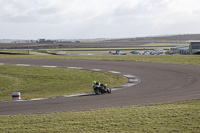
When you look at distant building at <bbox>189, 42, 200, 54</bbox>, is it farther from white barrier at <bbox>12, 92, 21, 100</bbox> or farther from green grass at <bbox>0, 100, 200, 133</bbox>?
green grass at <bbox>0, 100, 200, 133</bbox>

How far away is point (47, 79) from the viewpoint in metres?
31.8

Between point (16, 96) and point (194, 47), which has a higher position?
point (194, 47)

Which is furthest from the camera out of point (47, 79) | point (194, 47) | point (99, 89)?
point (194, 47)

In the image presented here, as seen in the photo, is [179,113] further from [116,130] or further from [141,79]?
[141,79]

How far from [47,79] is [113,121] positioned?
66.1ft

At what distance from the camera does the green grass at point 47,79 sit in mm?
27250

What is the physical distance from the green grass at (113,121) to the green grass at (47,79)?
11.4 m

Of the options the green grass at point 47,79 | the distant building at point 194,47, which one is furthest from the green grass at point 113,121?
the distant building at point 194,47

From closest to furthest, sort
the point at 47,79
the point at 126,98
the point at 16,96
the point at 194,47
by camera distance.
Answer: the point at 126,98, the point at 16,96, the point at 47,79, the point at 194,47

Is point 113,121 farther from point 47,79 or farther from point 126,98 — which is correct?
point 47,79

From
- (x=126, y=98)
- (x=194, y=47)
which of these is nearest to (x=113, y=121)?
(x=126, y=98)

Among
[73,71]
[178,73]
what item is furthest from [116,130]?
[73,71]

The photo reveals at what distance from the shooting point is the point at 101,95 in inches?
830

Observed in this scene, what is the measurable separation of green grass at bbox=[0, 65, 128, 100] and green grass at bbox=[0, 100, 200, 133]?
1135 centimetres
